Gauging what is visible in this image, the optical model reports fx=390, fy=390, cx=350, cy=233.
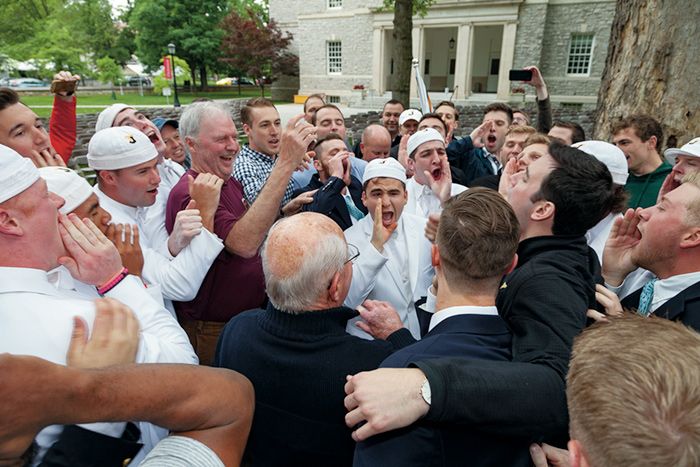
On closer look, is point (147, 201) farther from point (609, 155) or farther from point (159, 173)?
point (609, 155)

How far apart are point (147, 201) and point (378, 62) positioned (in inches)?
1193

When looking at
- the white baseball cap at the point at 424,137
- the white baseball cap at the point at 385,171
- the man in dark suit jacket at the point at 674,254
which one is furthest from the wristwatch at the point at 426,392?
the white baseball cap at the point at 424,137

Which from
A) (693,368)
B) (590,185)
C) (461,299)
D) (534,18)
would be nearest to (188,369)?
(461,299)

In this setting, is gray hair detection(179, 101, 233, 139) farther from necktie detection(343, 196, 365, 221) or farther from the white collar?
the white collar

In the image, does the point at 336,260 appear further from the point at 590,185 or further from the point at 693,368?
the point at 590,185

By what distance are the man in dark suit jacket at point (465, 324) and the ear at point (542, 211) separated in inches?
21.7

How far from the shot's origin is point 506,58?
26.9 metres

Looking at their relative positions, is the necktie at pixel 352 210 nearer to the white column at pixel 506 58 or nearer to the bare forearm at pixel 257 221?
the bare forearm at pixel 257 221

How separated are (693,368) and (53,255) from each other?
6.64 feet

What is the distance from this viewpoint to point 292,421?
5.21ft

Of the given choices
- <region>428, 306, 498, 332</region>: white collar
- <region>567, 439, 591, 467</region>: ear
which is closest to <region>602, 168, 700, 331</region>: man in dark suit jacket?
<region>428, 306, 498, 332</region>: white collar

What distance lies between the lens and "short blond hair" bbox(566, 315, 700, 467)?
2.45 ft

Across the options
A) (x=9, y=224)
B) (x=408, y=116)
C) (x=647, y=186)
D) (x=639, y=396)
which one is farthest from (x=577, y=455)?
(x=408, y=116)

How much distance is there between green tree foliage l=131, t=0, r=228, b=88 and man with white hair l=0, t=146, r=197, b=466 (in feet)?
150
